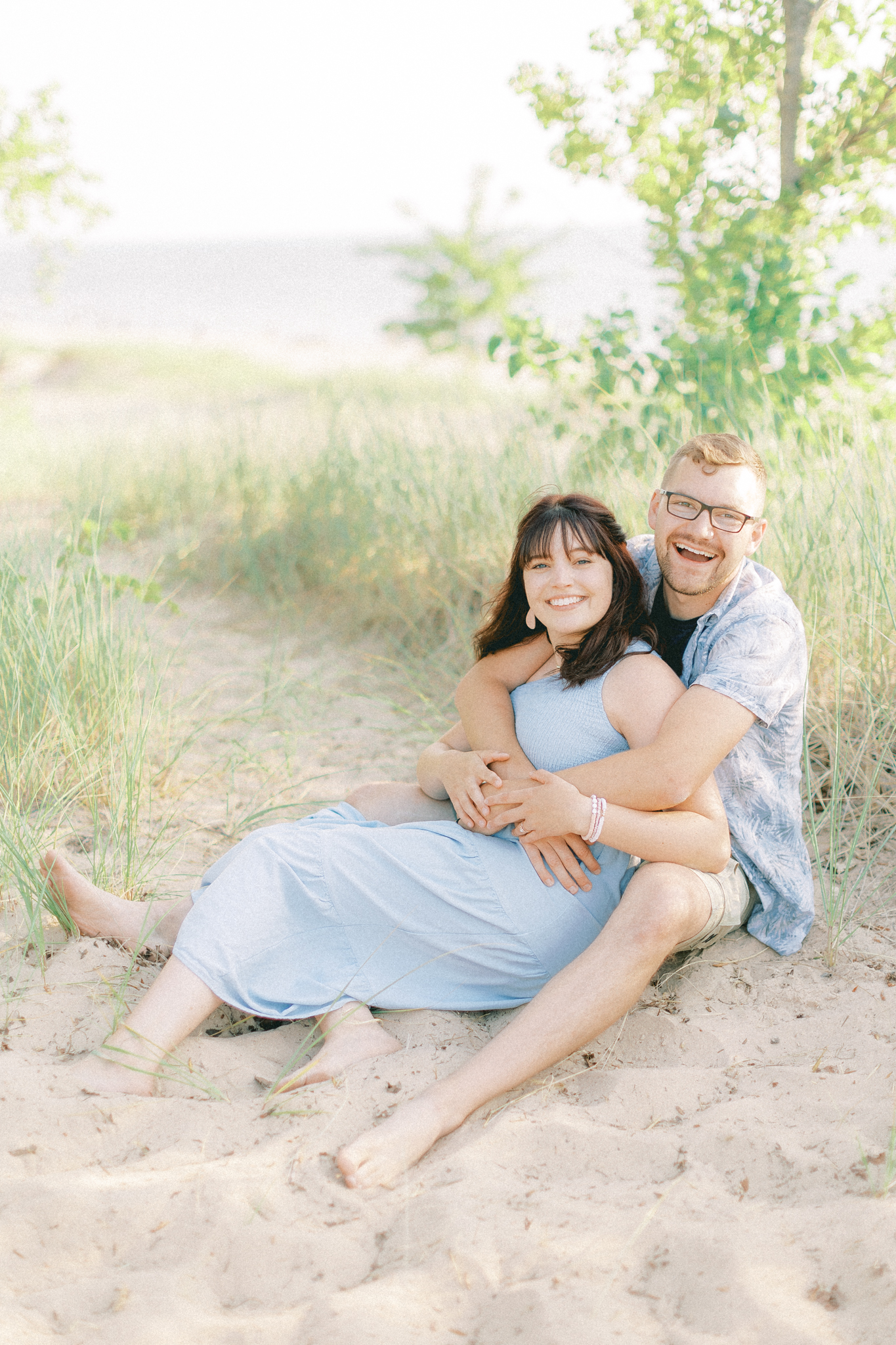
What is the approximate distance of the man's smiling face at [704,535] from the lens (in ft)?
7.07

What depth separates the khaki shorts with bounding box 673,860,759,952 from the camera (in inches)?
80.5

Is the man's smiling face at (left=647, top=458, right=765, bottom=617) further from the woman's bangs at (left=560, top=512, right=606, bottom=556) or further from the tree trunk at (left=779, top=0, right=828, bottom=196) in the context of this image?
the tree trunk at (left=779, top=0, right=828, bottom=196)

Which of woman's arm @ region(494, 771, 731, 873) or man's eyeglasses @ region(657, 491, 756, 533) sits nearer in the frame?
woman's arm @ region(494, 771, 731, 873)

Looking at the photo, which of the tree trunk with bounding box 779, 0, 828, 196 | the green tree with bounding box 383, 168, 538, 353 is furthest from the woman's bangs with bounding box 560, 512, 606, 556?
the green tree with bounding box 383, 168, 538, 353

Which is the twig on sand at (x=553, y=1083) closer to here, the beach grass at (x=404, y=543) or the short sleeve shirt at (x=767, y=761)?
the short sleeve shirt at (x=767, y=761)

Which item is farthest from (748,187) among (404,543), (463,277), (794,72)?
(463,277)

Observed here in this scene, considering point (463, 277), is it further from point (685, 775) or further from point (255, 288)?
point (255, 288)

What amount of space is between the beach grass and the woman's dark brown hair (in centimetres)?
37

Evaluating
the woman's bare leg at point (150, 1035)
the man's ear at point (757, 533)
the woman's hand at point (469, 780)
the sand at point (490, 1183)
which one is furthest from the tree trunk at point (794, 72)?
the woman's bare leg at point (150, 1035)

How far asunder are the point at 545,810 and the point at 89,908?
1083 mm

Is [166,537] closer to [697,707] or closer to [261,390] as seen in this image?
[697,707]

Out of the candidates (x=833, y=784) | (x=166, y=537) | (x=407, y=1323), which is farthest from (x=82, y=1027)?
(x=166, y=537)

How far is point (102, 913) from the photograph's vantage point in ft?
7.43

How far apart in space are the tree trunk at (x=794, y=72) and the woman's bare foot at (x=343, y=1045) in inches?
154
